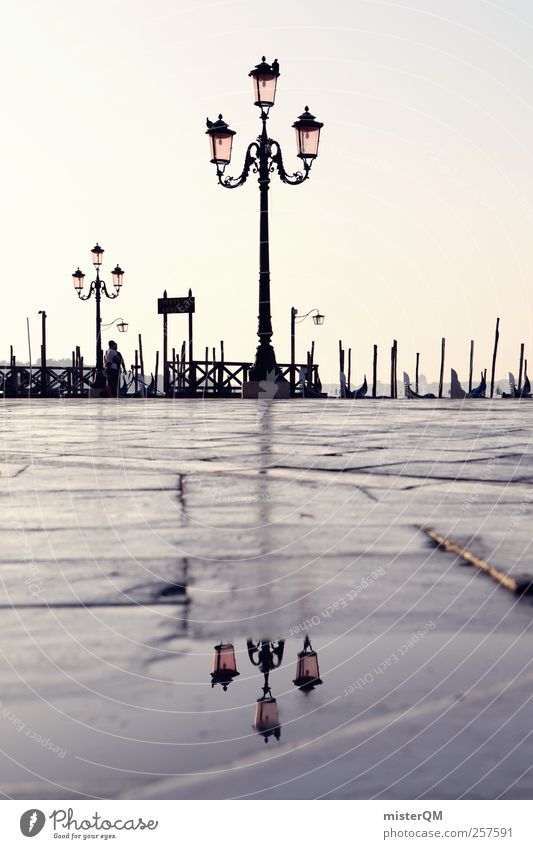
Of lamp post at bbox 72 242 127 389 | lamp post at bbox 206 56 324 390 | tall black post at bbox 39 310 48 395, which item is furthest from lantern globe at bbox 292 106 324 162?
tall black post at bbox 39 310 48 395

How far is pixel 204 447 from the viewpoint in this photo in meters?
6.44

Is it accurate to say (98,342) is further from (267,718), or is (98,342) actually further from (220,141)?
(267,718)

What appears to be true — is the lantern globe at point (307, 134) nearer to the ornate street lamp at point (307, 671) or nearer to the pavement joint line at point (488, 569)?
the pavement joint line at point (488, 569)

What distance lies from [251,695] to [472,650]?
44 centimetres

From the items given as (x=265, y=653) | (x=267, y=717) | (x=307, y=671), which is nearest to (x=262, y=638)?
(x=265, y=653)

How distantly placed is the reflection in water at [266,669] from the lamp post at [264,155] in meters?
15.7

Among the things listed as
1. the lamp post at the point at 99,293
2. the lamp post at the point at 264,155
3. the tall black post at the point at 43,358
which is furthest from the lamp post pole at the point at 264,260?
the tall black post at the point at 43,358

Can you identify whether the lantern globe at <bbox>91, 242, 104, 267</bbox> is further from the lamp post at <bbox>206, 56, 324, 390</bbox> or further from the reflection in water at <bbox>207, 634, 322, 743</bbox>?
the reflection in water at <bbox>207, 634, 322, 743</bbox>

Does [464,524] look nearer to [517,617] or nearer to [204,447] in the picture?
[517,617]

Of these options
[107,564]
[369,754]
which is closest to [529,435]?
[107,564]

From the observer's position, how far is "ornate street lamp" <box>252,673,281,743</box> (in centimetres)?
139

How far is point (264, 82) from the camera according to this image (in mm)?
16688

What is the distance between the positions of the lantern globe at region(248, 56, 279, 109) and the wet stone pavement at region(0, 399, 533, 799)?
13680 millimetres

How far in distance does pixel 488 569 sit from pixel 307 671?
95cm
